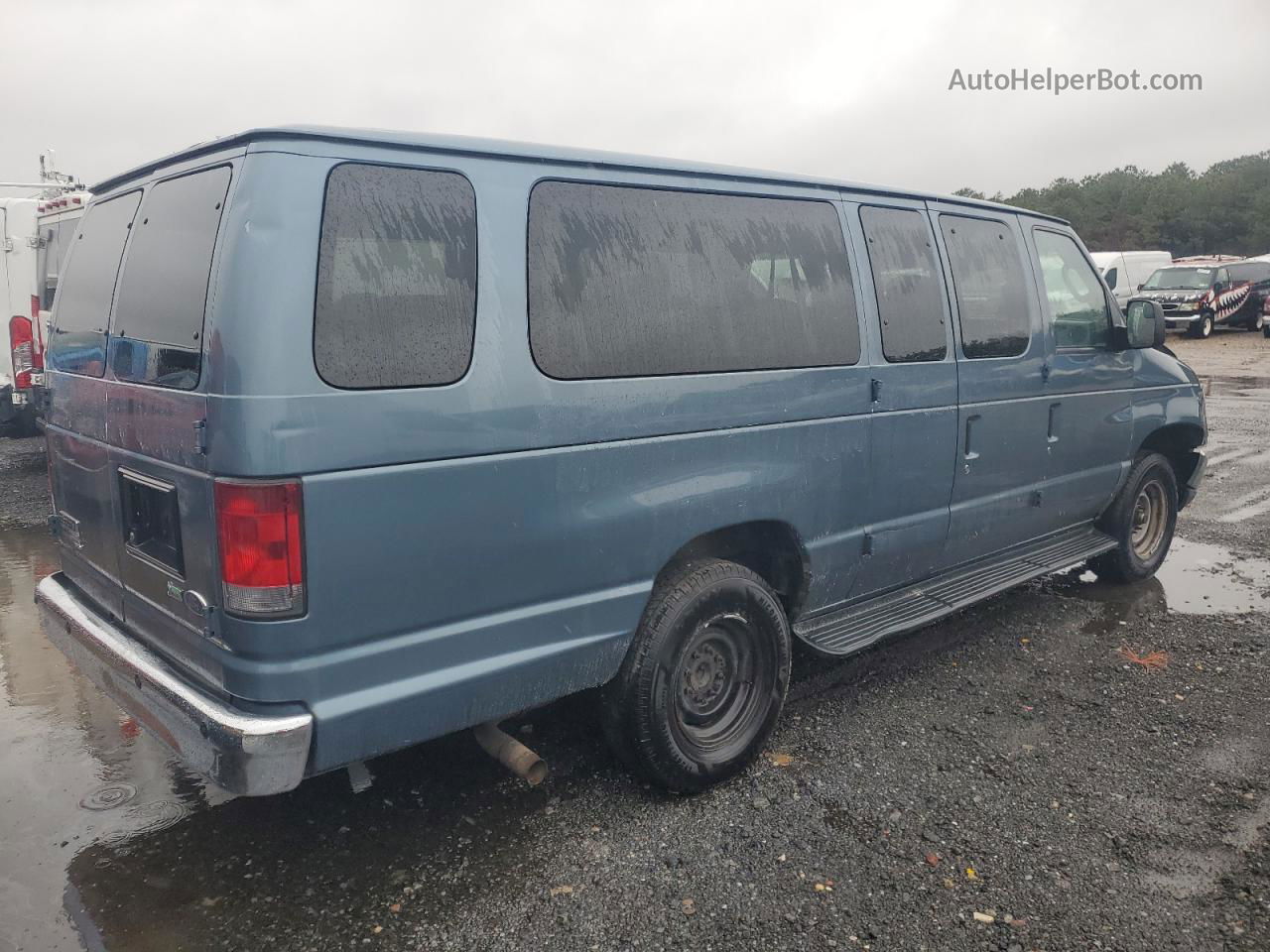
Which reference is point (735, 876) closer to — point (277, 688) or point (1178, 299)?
point (277, 688)

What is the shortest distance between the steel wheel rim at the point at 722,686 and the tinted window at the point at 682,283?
973 mm

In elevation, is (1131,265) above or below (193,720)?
above

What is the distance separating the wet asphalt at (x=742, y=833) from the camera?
108 inches

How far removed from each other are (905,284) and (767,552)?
1.33 meters

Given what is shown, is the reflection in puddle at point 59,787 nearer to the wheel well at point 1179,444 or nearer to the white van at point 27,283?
the wheel well at point 1179,444

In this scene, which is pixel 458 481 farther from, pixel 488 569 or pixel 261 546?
pixel 261 546

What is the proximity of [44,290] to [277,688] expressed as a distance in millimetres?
9677

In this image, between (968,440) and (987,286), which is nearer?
(968,440)

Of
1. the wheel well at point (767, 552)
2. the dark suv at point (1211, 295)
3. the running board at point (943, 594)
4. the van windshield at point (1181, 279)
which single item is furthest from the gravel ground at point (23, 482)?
the van windshield at point (1181, 279)

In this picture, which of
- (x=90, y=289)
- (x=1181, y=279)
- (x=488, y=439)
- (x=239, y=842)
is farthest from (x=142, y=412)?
(x=1181, y=279)

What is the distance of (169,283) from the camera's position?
277 cm

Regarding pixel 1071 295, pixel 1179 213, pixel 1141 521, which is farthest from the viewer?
pixel 1179 213

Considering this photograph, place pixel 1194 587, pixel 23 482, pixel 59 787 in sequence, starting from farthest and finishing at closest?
pixel 23 482 < pixel 1194 587 < pixel 59 787

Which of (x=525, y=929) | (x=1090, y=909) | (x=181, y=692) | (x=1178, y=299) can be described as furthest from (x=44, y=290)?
(x=1178, y=299)
